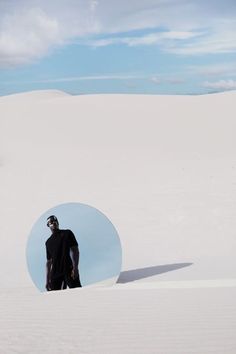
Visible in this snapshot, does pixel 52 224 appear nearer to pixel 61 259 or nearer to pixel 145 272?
pixel 61 259

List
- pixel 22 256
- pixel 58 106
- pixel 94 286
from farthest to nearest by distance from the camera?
pixel 58 106
pixel 22 256
pixel 94 286

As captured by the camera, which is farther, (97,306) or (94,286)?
(94,286)

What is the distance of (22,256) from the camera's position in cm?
1152

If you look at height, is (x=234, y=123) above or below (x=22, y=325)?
above

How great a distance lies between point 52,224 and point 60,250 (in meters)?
0.28

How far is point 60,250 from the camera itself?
833 cm

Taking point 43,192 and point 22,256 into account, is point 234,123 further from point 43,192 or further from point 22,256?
point 22,256

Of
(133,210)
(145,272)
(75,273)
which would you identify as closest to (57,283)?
(75,273)

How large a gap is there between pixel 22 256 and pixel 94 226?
3083mm

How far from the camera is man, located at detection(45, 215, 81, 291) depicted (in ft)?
27.2

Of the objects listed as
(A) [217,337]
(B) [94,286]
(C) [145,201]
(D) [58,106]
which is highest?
(D) [58,106]

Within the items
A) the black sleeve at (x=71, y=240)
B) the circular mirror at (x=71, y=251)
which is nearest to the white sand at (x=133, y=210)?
the circular mirror at (x=71, y=251)

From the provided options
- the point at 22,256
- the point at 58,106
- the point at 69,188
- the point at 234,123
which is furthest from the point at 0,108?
the point at 22,256

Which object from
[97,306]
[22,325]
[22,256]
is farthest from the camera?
[22,256]
